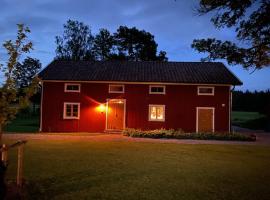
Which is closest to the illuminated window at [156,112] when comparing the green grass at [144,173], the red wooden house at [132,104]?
the red wooden house at [132,104]

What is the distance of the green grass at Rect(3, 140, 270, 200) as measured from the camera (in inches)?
327

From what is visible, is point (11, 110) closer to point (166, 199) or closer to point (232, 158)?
point (166, 199)

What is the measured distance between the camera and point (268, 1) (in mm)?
13586

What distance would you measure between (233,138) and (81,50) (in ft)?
105

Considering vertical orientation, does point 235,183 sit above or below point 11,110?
below

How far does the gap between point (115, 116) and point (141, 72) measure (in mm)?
4039

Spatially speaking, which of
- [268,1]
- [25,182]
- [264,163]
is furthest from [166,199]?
[268,1]

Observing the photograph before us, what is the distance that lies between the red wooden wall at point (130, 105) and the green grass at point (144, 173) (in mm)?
9075

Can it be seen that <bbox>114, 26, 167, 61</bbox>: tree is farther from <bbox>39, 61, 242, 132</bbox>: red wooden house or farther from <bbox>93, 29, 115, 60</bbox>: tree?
<bbox>39, 61, 242, 132</bbox>: red wooden house

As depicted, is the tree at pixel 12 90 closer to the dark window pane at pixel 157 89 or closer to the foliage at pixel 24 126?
the foliage at pixel 24 126

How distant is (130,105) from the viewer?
2620 centimetres

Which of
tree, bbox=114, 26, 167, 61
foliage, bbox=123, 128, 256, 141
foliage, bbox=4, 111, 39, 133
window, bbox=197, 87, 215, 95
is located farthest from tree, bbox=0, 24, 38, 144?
tree, bbox=114, 26, 167, 61

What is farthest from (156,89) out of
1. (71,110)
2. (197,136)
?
(71,110)

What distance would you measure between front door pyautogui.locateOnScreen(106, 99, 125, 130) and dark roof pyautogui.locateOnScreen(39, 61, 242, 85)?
5.66ft
